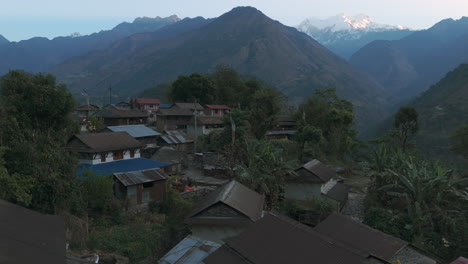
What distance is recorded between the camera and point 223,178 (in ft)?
112

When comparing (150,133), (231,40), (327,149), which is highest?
(231,40)

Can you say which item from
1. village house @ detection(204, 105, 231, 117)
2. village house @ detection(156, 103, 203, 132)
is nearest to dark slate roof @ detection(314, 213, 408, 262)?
village house @ detection(156, 103, 203, 132)

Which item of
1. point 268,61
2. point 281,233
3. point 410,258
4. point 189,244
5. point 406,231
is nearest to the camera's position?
point 281,233

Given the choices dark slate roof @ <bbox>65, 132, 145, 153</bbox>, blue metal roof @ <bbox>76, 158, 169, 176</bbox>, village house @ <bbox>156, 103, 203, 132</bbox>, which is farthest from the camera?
village house @ <bbox>156, 103, 203, 132</bbox>

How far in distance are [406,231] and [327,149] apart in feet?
97.8

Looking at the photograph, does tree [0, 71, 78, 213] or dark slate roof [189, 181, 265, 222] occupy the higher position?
tree [0, 71, 78, 213]

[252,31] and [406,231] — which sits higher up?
[252,31]

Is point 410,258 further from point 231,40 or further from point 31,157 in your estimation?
point 231,40

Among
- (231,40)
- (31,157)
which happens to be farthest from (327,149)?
(231,40)

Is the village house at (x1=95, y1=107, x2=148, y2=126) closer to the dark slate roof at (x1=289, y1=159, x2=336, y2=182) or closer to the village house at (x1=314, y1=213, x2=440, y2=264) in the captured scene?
the dark slate roof at (x1=289, y1=159, x2=336, y2=182)

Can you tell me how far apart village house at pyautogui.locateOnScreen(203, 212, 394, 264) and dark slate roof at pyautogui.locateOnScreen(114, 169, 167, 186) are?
47.3ft

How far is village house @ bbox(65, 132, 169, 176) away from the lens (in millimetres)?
27344

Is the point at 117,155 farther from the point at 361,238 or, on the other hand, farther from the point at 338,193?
the point at 361,238

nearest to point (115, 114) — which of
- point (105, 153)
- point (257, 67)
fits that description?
point (105, 153)
